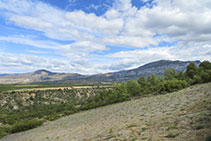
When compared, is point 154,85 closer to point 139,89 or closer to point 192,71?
point 139,89

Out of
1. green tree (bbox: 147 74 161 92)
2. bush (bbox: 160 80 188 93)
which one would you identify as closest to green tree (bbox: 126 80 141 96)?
green tree (bbox: 147 74 161 92)

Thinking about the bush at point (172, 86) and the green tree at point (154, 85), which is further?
the green tree at point (154, 85)

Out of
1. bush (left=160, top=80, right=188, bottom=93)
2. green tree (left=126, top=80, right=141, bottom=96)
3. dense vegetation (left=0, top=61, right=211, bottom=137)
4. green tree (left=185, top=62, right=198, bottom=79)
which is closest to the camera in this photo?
bush (left=160, top=80, right=188, bottom=93)

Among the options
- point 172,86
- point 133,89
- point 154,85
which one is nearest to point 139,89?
point 133,89

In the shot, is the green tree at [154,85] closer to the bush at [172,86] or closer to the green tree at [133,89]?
the green tree at [133,89]

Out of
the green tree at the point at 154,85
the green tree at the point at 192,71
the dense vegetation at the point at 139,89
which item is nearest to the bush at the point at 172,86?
the dense vegetation at the point at 139,89

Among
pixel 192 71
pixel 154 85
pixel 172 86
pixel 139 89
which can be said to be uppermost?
pixel 192 71

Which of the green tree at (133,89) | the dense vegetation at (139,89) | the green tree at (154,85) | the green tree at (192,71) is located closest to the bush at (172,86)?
the dense vegetation at (139,89)

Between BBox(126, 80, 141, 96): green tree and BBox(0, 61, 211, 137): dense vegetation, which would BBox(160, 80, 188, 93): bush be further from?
BBox(126, 80, 141, 96): green tree

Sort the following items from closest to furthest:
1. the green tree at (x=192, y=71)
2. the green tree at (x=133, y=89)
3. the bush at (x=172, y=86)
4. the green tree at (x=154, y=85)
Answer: the bush at (x=172, y=86) < the green tree at (x=192, y=71) < the green tree at (x=154, y=85) < the green tree at (x=133, y=89)

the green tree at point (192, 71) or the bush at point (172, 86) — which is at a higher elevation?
the green tree at point (192, 71)

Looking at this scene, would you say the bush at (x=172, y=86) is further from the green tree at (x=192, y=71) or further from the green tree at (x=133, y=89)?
the green tree at (x=133, y=89)

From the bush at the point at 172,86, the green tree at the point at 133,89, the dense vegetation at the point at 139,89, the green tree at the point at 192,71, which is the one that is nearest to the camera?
the bush at the point at 172,86

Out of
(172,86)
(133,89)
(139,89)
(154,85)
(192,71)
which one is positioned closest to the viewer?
(172,86)
